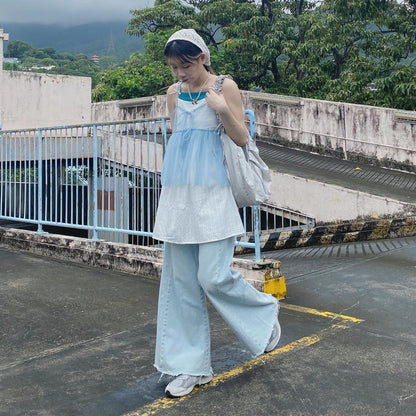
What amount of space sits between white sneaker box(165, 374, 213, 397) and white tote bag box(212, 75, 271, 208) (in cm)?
99

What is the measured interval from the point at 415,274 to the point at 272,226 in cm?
655

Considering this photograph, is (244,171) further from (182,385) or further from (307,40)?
(307,40)

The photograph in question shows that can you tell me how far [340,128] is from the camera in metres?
14.2

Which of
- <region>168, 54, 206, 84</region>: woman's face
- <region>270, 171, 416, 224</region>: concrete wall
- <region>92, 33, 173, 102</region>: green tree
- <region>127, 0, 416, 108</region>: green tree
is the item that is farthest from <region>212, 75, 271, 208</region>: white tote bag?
<region>92, 33, 173, 102</region>: green tree

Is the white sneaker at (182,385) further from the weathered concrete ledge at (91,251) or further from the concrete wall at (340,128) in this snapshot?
the concrete wall at (340,128)

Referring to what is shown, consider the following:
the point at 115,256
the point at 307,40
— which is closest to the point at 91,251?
the point at 115,256

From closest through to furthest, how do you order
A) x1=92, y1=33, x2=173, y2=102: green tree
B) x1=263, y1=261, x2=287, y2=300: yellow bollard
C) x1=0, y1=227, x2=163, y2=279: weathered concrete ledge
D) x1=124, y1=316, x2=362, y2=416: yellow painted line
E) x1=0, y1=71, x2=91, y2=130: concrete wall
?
x1=124, y1=316, x2=362, y2=416: yellow painted line, x1=263, y1=261, x2=287, y2=300: yellow bollard, x1=0, y1=227, x2=163, y2=279: weathered concrete ledge, x1=0, y1=71, x2=91, y2=130: concrete wall, x1=92, y1=33, x2=173, y2=102: green tree

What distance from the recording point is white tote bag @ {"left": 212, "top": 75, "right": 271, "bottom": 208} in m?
3.10

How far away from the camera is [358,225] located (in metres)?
8.69

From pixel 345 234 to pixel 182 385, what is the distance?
6096mm

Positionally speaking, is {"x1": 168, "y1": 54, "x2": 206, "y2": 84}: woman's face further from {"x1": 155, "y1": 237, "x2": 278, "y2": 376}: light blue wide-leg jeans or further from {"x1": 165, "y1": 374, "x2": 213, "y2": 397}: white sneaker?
{"x1": 165, "y1": 374, "x2": 213, "y2": 397}: white sneaker

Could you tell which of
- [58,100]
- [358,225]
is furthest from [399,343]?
[58,100]

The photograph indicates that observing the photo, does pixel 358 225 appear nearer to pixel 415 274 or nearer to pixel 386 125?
pixel 415 274

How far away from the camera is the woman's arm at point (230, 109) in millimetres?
2877
